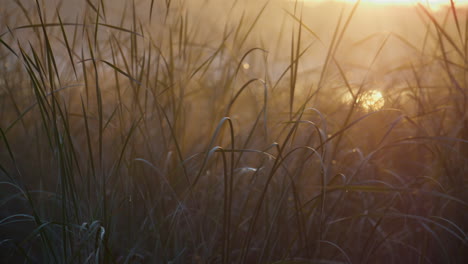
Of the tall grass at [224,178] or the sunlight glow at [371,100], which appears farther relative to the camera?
the sunlight glow at [371,100]

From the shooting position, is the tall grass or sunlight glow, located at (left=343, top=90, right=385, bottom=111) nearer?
the tall grass

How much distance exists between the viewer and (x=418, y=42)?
1.92 metres

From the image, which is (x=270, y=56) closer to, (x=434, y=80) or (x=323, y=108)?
(x=323, y=108)

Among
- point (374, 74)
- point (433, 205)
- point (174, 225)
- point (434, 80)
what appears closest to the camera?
point (174, 225)

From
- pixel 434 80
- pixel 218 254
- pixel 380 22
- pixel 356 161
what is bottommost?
pixel 218 254

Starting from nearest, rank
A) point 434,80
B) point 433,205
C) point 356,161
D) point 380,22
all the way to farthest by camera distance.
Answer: point 433,205 → point 356,161 → point 434,80 → point 380,22

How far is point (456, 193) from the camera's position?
3.71ft

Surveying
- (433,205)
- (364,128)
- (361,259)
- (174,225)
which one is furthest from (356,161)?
(174,225)

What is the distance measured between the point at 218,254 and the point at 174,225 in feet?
0.39

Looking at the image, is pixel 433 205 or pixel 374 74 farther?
pixel 374 74

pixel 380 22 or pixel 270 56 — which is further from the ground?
pixel 380 22

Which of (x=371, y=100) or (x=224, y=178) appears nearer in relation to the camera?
(x=224, y=178)

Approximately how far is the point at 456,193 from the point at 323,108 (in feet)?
2.21

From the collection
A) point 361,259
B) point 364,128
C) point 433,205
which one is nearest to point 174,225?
point 361,259
